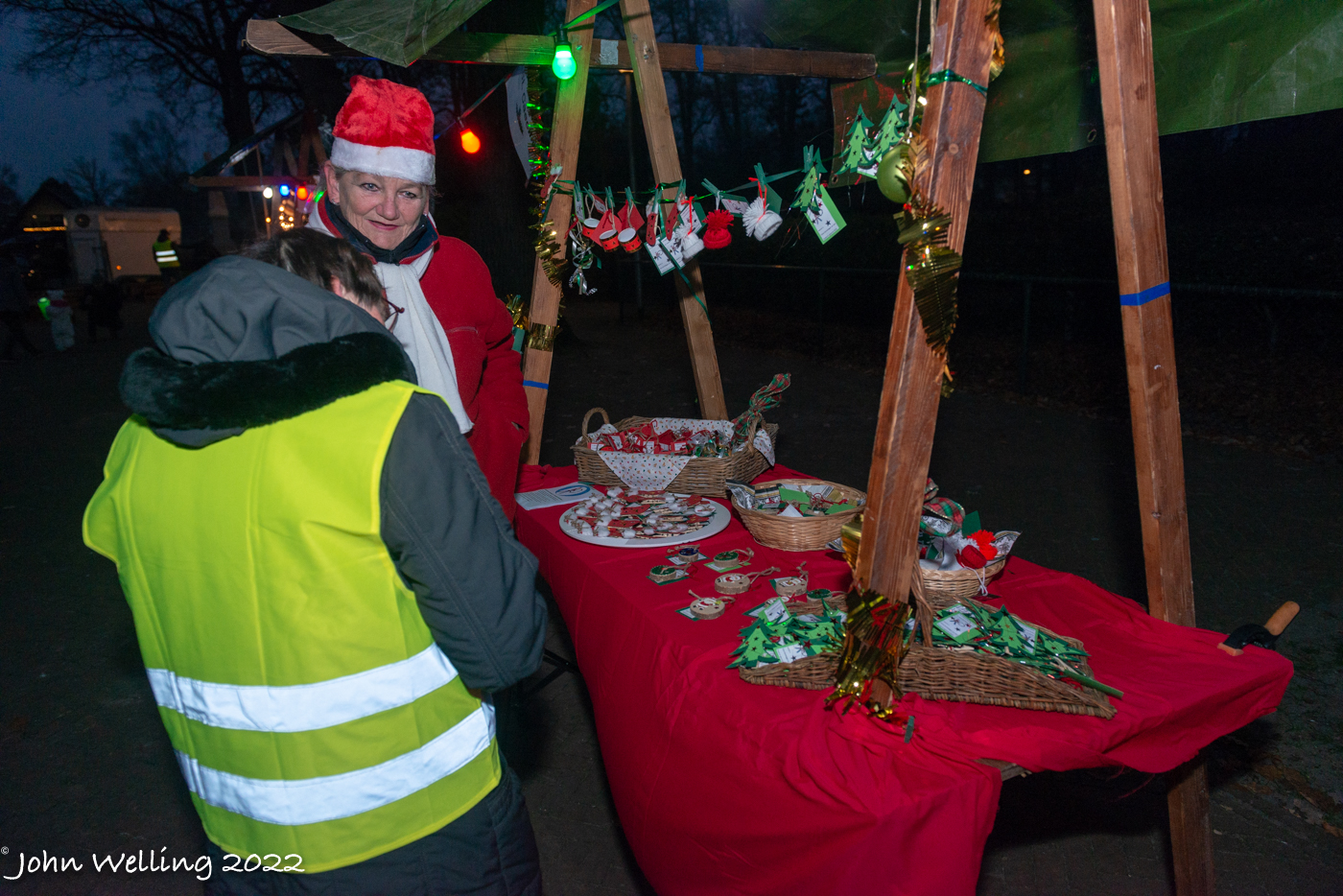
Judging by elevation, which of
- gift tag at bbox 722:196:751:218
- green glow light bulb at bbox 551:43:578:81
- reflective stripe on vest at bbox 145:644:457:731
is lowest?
reflective stripe on vest at bbox 145:644:457:731

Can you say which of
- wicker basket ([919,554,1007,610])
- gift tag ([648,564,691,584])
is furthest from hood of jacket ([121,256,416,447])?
wicker basket ([919,554,1007,610])

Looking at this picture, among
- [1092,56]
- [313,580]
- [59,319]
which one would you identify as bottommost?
[59,319]

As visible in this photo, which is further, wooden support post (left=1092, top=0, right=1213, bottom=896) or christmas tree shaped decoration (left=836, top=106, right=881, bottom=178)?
christmas tree shaped decoration (left=836, top=106, right=881, bottom=178)

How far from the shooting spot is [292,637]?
108 cm

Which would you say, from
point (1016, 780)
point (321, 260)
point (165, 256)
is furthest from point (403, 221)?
point (165, 256)

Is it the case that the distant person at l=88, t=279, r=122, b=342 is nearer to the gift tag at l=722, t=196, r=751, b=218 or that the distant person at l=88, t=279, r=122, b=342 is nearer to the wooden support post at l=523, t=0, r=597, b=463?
the wooden support post at l=523, t=0, r=597, b=463

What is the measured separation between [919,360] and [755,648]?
72cm

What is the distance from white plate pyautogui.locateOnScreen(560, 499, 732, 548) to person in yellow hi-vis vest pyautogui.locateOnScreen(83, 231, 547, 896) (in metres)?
1.13

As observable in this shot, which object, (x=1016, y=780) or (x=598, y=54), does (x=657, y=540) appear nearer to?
(x=1016, y=780)

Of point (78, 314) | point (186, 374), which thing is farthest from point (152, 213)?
point (186, 374)

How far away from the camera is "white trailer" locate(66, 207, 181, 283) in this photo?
97.0ft

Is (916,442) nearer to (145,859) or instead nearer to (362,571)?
(362,571)

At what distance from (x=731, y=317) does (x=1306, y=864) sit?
12.6 meters

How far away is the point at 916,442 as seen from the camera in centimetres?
142
